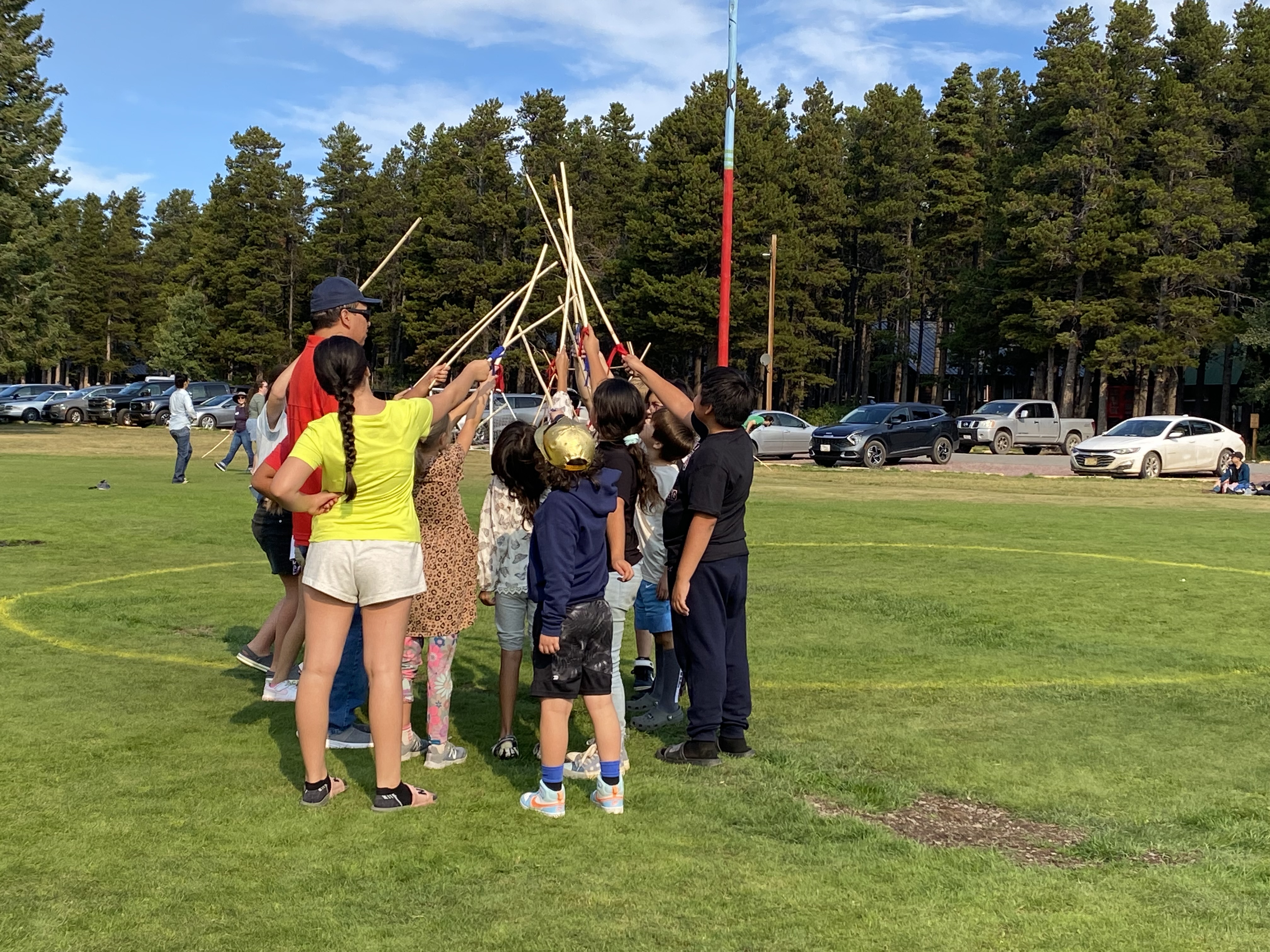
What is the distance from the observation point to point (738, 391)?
560 centimetres

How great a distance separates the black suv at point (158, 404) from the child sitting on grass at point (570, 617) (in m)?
45.4

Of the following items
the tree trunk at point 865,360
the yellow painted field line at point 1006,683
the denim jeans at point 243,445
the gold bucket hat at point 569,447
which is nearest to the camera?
the gold bucket hat at point 569,447

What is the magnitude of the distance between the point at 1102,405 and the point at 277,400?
152ft

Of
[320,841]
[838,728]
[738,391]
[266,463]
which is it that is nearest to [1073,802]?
[838,728]

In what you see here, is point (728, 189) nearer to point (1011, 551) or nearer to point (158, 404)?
point (1011, 551)

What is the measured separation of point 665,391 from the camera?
19.8 feet

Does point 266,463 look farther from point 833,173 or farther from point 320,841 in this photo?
point 833,173

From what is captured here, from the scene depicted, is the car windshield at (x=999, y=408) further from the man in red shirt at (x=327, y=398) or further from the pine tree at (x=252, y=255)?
the pine tree at (x=252, y=255)

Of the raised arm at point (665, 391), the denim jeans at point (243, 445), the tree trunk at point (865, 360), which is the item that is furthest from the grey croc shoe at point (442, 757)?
the tree trunk at point (865, 360)

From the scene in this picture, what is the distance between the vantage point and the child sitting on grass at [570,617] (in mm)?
4895

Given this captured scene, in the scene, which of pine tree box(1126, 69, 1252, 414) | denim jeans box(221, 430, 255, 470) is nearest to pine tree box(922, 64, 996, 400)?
pine tree box(1126, 69, 1252, 414)

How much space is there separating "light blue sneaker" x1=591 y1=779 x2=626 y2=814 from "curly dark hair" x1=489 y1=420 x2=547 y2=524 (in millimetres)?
1270

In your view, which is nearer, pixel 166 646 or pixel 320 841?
pixel 320 841

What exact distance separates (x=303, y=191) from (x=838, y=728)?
81.0 meters
